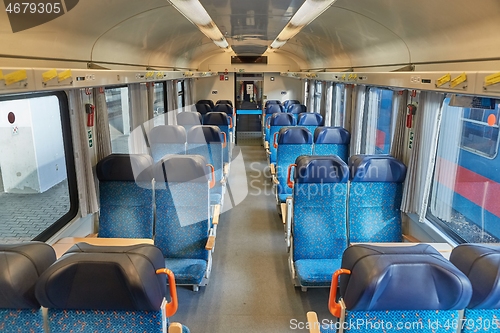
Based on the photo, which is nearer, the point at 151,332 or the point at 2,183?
the point at 151,332

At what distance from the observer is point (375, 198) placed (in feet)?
13.5

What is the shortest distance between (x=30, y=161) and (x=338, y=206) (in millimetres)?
6280

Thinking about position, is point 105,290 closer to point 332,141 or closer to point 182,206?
point 182,206

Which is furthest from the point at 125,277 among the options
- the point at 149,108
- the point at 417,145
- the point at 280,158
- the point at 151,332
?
the point at 149,108

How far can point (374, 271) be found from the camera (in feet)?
5.43

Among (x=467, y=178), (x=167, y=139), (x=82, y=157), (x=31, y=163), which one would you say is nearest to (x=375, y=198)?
(x=82, y=157)

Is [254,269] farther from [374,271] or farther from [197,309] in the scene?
[374,271]

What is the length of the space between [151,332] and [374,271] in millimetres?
1083

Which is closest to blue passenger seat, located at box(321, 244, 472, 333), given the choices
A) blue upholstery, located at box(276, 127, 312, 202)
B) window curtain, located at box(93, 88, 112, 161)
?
window curtain, located at box(93, 88, 112, 161)

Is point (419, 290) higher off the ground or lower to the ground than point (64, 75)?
lower

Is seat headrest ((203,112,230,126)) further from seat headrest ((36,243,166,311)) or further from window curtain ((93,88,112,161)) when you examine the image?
seat headrest ((36,243,166,311))

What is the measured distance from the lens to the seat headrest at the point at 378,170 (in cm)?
402

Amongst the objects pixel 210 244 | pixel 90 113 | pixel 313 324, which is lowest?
pixel 210 244

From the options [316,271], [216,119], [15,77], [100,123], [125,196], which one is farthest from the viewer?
[216,119]
